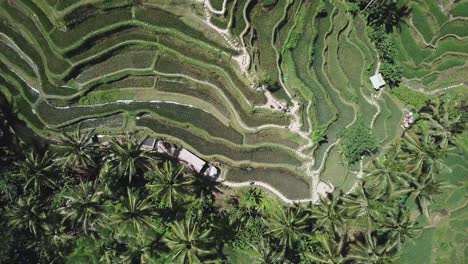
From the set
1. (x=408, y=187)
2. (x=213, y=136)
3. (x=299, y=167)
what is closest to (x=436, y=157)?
(x=408, y=187)

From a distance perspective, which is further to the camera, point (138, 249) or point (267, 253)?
point (138, 249)

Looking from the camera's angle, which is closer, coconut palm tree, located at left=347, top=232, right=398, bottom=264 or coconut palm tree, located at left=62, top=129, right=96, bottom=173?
coconut palm tree, located at left=62, top=129, right=96, bottom=173

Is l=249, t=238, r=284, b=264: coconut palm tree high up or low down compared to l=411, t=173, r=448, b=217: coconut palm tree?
down

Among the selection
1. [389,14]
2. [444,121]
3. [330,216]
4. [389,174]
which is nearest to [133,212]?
[330,216]

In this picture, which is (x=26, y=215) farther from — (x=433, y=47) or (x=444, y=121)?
(x=433, y=47)

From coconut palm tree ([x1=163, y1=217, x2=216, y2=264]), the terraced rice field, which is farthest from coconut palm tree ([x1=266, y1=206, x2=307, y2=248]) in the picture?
coconut palm tree ([x1=163, y1=217, x2=216, y2=264])

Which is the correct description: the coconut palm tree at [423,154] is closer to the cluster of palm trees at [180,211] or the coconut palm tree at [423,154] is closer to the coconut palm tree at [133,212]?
the cluster of palm trees at [180,211]

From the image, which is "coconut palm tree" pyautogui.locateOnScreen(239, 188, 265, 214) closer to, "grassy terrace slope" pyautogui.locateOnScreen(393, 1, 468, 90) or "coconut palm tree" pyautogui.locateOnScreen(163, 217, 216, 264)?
"coconut palm tree" pyautogui.locateOnScreen(163, 217, 216, 264)
